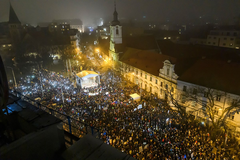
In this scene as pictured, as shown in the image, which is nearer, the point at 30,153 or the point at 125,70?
the point at 30,153

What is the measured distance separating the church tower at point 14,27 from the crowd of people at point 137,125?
152 feet

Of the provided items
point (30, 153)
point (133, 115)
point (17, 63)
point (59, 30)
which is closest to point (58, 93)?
point (133, 115)

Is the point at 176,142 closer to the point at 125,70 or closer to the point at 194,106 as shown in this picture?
the point at 194,106

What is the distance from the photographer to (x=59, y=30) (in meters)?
89.1

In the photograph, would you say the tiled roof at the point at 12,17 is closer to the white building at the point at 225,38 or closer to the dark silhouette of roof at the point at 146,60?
the dark silhouette of roof at the point at 146,60

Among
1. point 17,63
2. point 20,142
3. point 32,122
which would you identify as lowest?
point 17,63

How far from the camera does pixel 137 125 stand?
60.4 ft

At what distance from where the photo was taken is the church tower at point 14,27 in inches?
2495

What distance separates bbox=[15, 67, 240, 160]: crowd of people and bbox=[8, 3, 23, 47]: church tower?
4631 cm

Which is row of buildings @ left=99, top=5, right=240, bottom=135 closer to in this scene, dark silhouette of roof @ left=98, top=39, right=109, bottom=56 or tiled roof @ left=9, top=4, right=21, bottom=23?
dark silhouette of roof @ left=98, top=39, right=109, bottom=56

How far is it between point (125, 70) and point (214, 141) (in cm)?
2874

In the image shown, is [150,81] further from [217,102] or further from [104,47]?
[104,47]

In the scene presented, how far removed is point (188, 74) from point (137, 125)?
12.4 metres

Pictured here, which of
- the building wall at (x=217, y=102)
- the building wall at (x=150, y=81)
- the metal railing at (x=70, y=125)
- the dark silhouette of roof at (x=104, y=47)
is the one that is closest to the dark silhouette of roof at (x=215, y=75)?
the building wall at (x=217, y=102)
